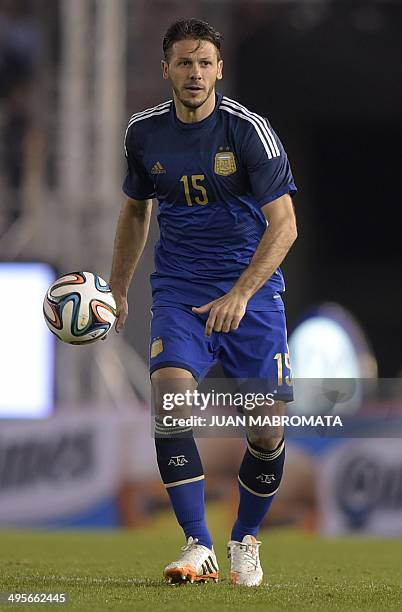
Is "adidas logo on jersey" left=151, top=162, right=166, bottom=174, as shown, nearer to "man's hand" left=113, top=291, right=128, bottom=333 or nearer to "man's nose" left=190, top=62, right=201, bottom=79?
"man's nose" left=190, top=62, right=201, bottom=79

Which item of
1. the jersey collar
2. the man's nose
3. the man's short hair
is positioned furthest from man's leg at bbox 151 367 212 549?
the man's short hair

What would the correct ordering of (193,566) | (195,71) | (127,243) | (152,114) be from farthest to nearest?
(127,243) < (152,114) < (195,71) < (193,566)

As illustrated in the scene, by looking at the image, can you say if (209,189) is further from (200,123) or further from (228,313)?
(228,313)

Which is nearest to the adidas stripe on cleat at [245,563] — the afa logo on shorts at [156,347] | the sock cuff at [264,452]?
the sock cuff at [264,452]

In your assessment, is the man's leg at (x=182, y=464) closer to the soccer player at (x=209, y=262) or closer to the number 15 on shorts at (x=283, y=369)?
the soccer player at (x=209, y=262)

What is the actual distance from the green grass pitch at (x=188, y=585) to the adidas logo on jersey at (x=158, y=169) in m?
1.67

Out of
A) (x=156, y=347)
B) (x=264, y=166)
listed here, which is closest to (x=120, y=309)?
(x=156, y=347)

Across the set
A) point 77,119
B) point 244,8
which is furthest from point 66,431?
point 244,8

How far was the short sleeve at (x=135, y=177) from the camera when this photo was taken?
545cm

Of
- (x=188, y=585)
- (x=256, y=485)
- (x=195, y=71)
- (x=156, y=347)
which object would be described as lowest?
(x=188, y=585)

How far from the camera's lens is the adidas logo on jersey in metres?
5.30

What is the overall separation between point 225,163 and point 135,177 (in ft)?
1.63

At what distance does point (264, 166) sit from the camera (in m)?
5.15

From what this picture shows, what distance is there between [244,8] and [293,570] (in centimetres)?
1132
